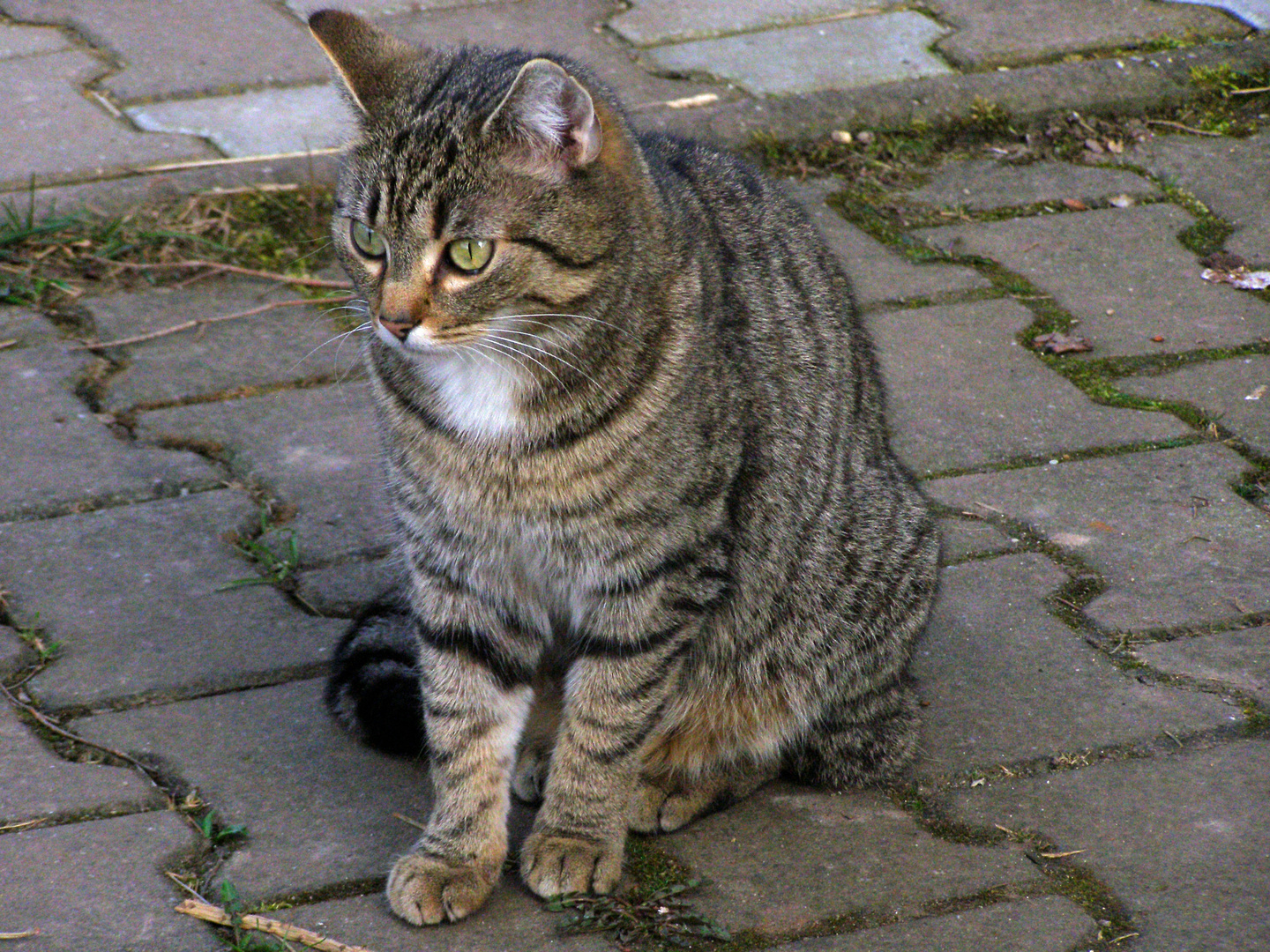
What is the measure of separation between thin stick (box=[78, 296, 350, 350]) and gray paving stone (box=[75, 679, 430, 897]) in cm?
147

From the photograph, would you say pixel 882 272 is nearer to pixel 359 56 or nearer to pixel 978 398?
pixel 978 398

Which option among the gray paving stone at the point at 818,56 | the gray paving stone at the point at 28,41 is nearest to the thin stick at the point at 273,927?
the gray paving stone at the point at 818,56

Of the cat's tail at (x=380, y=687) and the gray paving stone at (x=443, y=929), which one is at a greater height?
the cat's tail at (x=380, y=687)

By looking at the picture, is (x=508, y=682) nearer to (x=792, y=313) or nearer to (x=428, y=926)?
(x=428, y=926)

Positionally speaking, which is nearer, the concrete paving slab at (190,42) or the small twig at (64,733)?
the small twig at (64,733)

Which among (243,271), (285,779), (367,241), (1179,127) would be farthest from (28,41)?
(1179,127)

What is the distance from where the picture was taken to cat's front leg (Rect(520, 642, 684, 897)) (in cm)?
235

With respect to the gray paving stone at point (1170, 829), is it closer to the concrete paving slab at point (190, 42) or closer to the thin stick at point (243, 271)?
the thin stick at point (243, 271)

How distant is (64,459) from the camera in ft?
10.9

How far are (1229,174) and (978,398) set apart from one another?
1.63 m

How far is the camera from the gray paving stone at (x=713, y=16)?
217 inches

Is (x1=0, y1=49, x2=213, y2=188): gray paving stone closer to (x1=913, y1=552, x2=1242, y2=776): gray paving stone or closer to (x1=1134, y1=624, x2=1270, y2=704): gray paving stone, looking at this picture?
(x1=913, y1=552, x2=1242, y2=776): gray paving stone

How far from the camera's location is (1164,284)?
13.2ft

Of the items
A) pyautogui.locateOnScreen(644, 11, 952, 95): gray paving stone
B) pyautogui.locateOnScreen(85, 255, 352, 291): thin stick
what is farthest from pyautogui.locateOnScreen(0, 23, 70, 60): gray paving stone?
pyautogui.locateOnScreen(644, 11, 952, 95): gray paving stone
